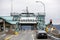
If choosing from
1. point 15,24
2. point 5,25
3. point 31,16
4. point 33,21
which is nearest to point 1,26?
point 5,25

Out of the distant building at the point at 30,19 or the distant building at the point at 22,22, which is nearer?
the distant building at the point at 22,22

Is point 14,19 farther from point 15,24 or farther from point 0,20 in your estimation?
point 0,20

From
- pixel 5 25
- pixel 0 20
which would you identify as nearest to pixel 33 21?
pixel 5 25

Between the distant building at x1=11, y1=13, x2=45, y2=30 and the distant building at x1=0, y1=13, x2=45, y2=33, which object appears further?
the distant building at x1=11, y1=13, x2=45, y2=30

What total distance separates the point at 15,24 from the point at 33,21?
10631 mm

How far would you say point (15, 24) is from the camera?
125 metres

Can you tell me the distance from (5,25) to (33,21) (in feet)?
65.0

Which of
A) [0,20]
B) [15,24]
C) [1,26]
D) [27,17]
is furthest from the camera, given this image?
[27,17]

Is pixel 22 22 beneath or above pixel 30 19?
beneath

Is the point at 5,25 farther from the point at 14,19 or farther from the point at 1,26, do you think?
the point at 14,19

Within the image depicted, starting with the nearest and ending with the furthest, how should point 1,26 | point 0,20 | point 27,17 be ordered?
point 0,20 → point 1,26 → point 27,17

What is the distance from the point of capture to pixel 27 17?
13688 cm

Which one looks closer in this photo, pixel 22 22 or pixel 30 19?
pixel 22 22

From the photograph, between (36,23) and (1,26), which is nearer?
(1,26)
